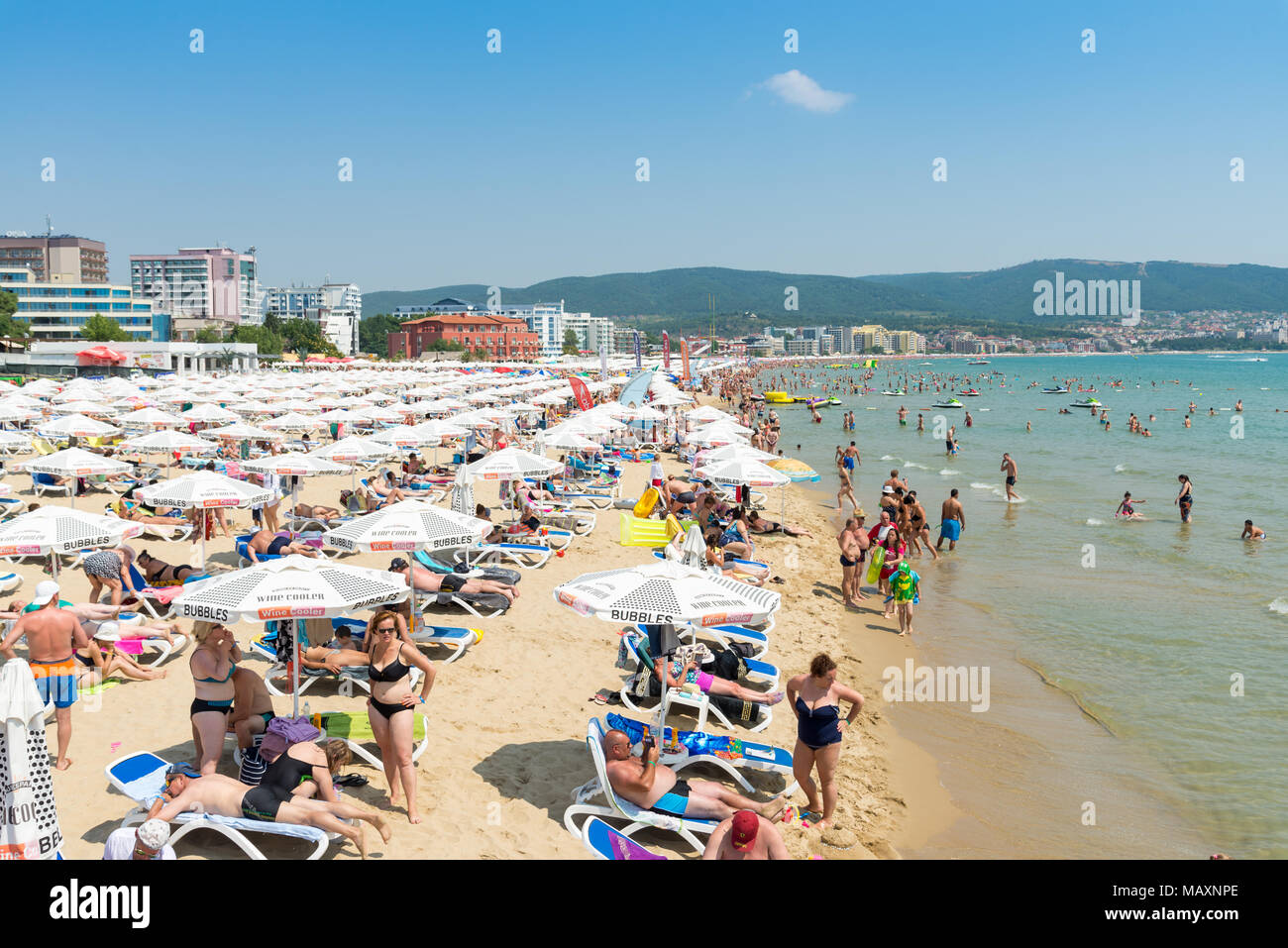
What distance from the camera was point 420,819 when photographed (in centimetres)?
547

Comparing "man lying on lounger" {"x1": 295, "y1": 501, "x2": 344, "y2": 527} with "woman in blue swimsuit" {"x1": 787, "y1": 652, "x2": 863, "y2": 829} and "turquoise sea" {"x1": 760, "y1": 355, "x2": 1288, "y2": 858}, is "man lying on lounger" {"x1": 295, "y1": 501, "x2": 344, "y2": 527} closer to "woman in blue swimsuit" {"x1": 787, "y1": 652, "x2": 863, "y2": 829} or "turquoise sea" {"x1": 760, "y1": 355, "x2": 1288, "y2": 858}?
"turquoise sea" {"x1": 760, "y1": 355, "x2": 1288, "y2": 858}

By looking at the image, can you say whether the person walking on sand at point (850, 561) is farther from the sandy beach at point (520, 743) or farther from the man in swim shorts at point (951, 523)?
the man in swim shorts at point (951, 523)

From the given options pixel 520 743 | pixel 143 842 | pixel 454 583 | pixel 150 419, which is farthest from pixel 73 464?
pixel 143 842

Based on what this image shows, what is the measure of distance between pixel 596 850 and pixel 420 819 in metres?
1.18

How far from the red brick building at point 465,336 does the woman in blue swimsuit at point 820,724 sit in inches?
5132

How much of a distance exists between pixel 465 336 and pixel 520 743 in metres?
135

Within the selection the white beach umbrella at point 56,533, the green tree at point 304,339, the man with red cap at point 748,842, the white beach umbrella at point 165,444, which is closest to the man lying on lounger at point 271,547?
the white beach umbrella at point 56,533

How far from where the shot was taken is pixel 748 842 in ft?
14.5

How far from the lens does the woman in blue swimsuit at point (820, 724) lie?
570 centimetres

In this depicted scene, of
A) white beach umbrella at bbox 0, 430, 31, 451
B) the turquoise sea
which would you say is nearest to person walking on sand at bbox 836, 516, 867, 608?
the turquoise sea

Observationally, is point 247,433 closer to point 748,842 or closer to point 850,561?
point 850,561

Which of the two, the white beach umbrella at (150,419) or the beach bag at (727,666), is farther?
the white beach umbrella at (150,419)
